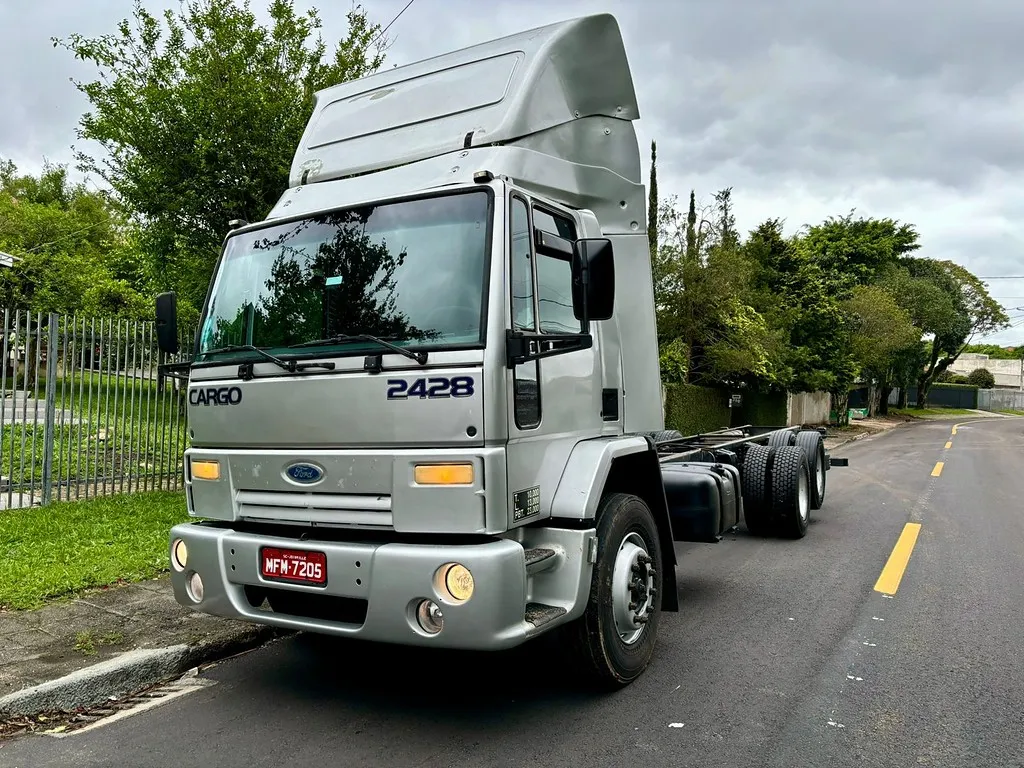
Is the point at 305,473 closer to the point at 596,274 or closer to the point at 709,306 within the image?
the point at 596,274

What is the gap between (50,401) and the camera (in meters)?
8.15

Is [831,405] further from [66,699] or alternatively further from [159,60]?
[66,699]

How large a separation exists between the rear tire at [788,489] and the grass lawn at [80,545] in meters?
5.81

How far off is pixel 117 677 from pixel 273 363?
1.98m

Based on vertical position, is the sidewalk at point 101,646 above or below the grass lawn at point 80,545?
below

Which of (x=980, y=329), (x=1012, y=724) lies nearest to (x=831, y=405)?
(x=980, y=329)

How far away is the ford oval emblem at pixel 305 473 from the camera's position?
150 inches

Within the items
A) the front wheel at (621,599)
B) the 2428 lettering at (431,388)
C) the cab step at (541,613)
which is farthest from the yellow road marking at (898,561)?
the 2428 lettering at (431,388)

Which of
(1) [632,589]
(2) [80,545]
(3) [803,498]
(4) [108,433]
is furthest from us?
(4) [108,433]

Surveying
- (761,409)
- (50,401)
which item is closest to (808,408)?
(761,409)

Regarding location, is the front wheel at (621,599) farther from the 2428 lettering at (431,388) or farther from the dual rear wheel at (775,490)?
the dual rear wheel at (775,490)

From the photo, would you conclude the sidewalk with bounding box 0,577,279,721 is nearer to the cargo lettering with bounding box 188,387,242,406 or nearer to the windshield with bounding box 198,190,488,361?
the cargo lettering with bounding box 188,387,242,406

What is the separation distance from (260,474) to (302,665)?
142cm

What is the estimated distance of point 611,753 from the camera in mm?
3518
